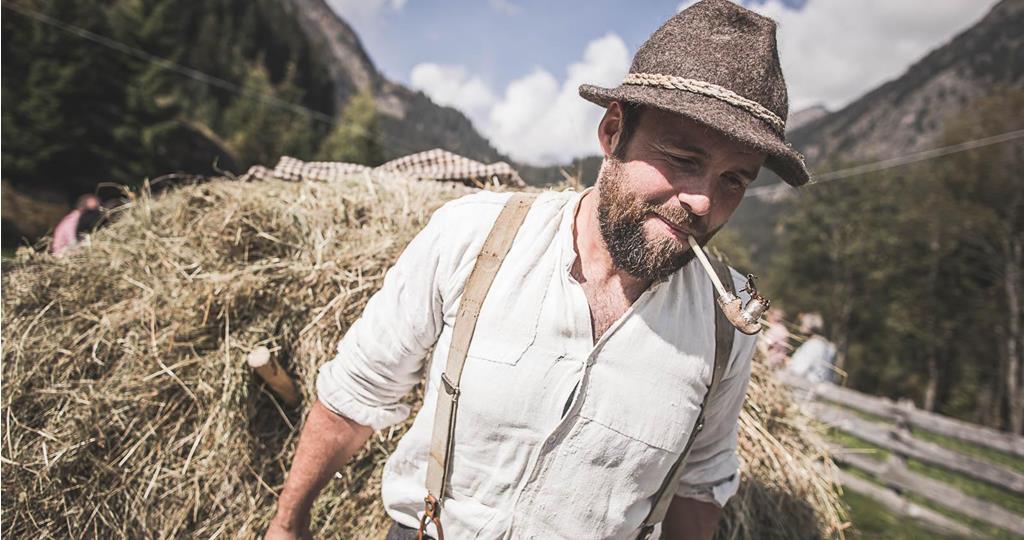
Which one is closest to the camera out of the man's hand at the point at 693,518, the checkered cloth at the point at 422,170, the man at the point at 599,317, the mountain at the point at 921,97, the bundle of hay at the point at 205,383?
the man at the point at 599,317

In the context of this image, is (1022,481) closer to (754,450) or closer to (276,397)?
(754,450)

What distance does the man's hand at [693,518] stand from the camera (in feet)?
4.93

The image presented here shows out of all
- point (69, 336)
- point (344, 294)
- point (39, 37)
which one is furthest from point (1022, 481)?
point (39, 37)

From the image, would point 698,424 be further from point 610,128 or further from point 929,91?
point 929,91

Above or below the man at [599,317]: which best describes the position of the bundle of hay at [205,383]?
below

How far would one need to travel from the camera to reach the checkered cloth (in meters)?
2.88

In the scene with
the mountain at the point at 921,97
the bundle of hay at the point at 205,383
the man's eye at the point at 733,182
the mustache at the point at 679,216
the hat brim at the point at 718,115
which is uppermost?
the mountain at the point at 921,97

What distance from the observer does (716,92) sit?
1.11m

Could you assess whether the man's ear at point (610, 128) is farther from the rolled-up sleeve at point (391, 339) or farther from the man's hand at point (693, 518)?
the man's hand at point (693, 518)

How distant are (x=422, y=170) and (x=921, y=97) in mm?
185597

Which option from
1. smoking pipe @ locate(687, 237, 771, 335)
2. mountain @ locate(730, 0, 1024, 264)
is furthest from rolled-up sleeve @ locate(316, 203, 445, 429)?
mountain @ locate(730, 0, 1024, 264)

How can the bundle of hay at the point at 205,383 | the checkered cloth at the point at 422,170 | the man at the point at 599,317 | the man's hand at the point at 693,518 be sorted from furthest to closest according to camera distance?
the checkered cloth at the point at 422,170 < the bundle of hay at the point at 205,383 < the man's hand at the point at 693,518 < the man at the point at 599,317

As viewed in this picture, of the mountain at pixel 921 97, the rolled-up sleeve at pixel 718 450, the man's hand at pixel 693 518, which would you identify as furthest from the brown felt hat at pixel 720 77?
the mountain at pixel 921 97

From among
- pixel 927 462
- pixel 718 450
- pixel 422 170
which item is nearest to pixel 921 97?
pixel 927 462
